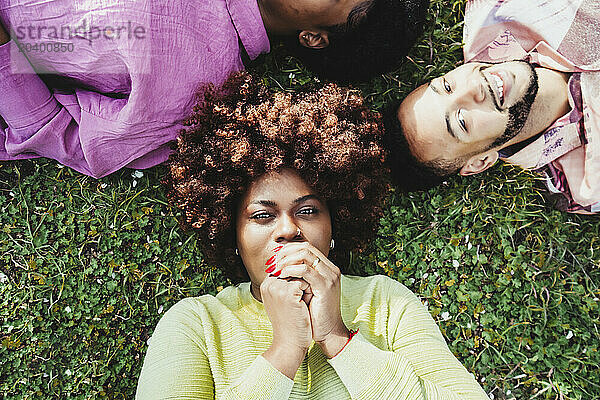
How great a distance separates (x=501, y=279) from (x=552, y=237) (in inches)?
18.6

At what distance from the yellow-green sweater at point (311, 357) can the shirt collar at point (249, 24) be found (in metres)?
1.45

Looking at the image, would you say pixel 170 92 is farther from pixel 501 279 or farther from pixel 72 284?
pixel 501 279

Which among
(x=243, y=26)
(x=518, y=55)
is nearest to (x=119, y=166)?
(x=243, y=26)

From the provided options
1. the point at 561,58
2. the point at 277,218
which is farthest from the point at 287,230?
the point at 561,58

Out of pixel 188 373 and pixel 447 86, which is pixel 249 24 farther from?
pixel 188 373

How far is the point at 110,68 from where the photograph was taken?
9.73ft

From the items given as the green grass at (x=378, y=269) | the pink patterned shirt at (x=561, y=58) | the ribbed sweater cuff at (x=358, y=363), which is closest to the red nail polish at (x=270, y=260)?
the ribbed sweater cuff at (x=358, y=363)

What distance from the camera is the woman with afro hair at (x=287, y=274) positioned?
8.07 ft

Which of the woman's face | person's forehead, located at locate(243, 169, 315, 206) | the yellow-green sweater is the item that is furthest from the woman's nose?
the yellow-green sweater

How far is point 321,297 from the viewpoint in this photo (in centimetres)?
247

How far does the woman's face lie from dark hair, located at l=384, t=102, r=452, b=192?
0.75 meters

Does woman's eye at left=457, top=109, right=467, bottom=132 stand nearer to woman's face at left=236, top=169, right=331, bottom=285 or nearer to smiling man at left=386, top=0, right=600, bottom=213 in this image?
smiling man at left=386, top=0, right=600, bottom=213

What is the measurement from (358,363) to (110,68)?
2065mm

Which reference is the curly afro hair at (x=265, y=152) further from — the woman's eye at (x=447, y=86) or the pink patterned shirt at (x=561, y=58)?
the pink patterned shirt at (x=561, y=58)
